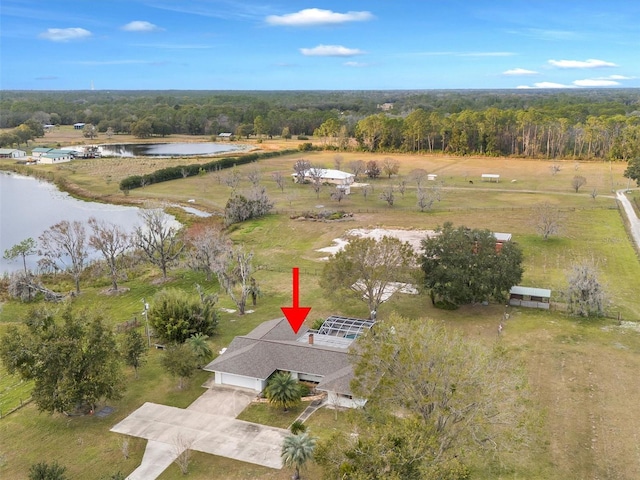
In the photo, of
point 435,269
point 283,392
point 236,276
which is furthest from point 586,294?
point 236,276

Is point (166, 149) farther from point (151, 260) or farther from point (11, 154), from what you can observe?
point (151, 260)

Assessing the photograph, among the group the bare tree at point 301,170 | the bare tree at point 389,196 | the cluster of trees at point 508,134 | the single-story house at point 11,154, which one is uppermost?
the cluster of trees at point 508,134

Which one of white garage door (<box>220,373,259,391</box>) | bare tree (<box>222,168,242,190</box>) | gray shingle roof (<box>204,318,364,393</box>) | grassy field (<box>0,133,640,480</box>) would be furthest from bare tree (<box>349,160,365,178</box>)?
white garage door (<box>220,373,259,391</box>)

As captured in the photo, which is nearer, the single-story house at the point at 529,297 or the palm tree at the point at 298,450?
the palm tree at the point at 298,450

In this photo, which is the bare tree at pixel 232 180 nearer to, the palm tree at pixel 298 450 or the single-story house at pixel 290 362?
the single-story house at pixel 290 362

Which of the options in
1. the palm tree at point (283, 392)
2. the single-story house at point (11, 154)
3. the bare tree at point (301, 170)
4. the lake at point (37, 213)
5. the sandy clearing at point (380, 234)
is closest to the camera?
the palm tree at point (283, 392)

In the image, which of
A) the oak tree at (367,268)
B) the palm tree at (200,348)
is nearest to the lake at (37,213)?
the palm tree at (200,348)

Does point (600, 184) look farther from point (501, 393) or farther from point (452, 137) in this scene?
point (501, 393)

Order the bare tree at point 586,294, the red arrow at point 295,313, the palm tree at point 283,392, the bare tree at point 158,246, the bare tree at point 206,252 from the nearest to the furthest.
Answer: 1. the palm tree at point 283,392
2. the red arrow at point 295,313
3. the bare tree at point 586,294
4. the bare tree at point 206,252
5. the bare tree at point 158,246
